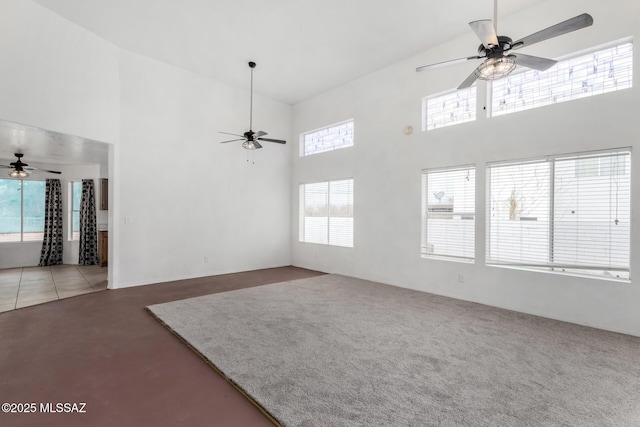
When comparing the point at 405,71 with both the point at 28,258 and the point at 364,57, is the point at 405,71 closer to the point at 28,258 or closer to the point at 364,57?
the point at 364,57

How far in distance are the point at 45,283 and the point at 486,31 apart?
8033mm

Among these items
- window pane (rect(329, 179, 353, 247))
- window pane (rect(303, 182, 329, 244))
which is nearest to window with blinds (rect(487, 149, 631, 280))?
window pane (rect(329, 179, 353, 247))

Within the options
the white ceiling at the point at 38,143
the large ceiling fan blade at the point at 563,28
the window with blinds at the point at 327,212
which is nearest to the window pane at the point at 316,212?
the window with blinds at the point at 327,212

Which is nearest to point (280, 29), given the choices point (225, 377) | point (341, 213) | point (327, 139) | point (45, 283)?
point (327, 139)

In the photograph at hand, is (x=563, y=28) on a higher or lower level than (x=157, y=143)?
higher

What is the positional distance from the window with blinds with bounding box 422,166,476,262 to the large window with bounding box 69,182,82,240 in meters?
9.10

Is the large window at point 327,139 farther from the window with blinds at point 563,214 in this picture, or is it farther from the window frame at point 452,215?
the window with blinds at point 563,214

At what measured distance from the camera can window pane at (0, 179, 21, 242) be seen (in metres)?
7.65

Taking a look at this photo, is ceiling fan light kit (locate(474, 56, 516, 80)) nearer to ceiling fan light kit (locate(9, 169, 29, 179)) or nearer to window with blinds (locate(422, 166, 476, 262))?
window with blinds (locate(422, 166, 476, 262))

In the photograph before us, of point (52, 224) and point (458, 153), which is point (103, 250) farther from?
point (458, 153)

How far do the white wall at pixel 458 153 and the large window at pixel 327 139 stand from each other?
0.63 feet

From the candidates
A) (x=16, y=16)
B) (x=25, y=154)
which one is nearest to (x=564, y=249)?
(x=16, y=16)

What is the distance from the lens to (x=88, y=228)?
8062 mm

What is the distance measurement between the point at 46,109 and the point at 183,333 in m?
3.70
